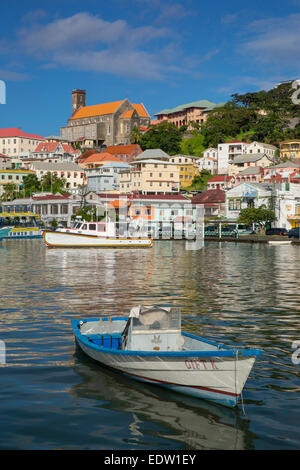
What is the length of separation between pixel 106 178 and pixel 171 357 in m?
132

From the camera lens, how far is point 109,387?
464 inches

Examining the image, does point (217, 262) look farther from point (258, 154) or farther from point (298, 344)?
point (258, 154)

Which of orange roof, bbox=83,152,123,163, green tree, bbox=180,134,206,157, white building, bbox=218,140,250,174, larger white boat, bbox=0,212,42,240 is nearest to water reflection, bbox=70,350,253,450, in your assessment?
larger white boat, bbox=0,212,42,240

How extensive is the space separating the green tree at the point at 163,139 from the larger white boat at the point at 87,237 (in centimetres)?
10655

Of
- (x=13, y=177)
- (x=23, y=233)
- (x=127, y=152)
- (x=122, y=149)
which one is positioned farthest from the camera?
(x=122, y=149)

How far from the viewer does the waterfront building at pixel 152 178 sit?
5103 inches

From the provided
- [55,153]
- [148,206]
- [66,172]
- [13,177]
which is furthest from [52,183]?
[148,206]

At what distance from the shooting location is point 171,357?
10.7 m

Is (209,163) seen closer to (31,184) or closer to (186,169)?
(186,169)

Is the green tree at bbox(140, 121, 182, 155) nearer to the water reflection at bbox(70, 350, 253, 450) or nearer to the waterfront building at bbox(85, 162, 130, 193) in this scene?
the waterfront building at bbox(85, 162, 130, 193)

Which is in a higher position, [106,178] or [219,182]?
[106,178]

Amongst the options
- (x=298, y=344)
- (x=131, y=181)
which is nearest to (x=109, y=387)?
(x=298, y=344)

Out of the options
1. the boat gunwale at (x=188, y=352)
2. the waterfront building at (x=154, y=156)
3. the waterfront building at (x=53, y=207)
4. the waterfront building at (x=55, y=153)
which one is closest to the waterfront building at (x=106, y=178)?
the waterfront building at (x=154, y=156)
